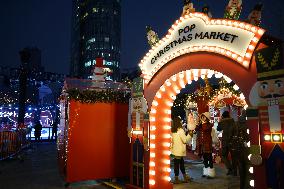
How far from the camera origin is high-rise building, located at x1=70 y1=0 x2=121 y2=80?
324 ft

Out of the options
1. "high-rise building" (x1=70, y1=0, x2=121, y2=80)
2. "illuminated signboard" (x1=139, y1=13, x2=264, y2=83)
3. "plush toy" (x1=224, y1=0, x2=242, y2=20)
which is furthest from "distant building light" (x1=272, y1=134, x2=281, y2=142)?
"high-rise building" (x1=70, y1=0, x2=121, y2=80)

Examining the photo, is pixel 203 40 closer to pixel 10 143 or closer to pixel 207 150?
pixel 207 150

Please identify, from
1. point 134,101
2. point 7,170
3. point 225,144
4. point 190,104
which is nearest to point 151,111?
point 134,101

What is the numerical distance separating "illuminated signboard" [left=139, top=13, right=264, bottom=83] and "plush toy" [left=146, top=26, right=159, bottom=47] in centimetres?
18

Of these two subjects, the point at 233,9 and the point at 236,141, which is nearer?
the point at 233,9

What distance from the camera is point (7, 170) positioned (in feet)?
37.6

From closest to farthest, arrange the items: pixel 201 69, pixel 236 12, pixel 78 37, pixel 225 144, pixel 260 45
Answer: pixel 260 45
pixel 236 12
pixel 201 69
pixel 225 144
pixel 78 37

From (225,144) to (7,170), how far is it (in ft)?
29.3

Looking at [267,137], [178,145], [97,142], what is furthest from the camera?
[97,142]

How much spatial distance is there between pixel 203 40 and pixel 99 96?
427 centimetres

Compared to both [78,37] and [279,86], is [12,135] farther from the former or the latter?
[78,37]

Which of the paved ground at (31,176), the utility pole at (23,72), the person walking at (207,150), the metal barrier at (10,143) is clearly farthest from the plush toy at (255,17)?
the utility pole at (23,72)

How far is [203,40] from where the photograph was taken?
612 centimetres

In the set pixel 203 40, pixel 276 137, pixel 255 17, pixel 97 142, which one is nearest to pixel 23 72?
pixel 97 142
